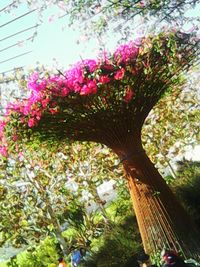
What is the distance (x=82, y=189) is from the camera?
1612cm

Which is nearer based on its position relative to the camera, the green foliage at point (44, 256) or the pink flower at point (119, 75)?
the pink flower at point (119, 75)

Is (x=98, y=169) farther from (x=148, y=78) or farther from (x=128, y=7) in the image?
(x=148, y=78)

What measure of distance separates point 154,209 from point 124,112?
4.51 ft

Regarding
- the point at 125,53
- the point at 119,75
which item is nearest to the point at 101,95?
the point at 119,75

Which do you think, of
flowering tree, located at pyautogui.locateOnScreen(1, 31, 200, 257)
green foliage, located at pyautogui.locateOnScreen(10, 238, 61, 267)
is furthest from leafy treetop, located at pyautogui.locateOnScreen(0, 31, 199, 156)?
green foliage, located at pyautogui.locateOnScreen(10, 238, 61, 267)

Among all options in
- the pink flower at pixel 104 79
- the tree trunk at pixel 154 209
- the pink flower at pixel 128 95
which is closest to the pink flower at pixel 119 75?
the pink flower at pixel 104 79

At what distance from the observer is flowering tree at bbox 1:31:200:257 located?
15.8ft

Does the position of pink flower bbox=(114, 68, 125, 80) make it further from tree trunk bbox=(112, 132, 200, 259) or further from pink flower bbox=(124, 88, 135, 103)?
tree trunk bbox=(112, 132, 200, 259)

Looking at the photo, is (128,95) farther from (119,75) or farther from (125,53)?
(125,53)

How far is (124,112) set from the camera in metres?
5.08

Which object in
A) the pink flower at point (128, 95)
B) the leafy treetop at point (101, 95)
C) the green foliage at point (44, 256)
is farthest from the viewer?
the green foliage at point (44, 256)

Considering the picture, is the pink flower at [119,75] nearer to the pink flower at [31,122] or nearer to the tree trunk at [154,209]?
the tree trunk at [154,209]

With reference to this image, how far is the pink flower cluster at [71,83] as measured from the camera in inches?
187

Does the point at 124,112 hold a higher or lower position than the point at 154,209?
higher
